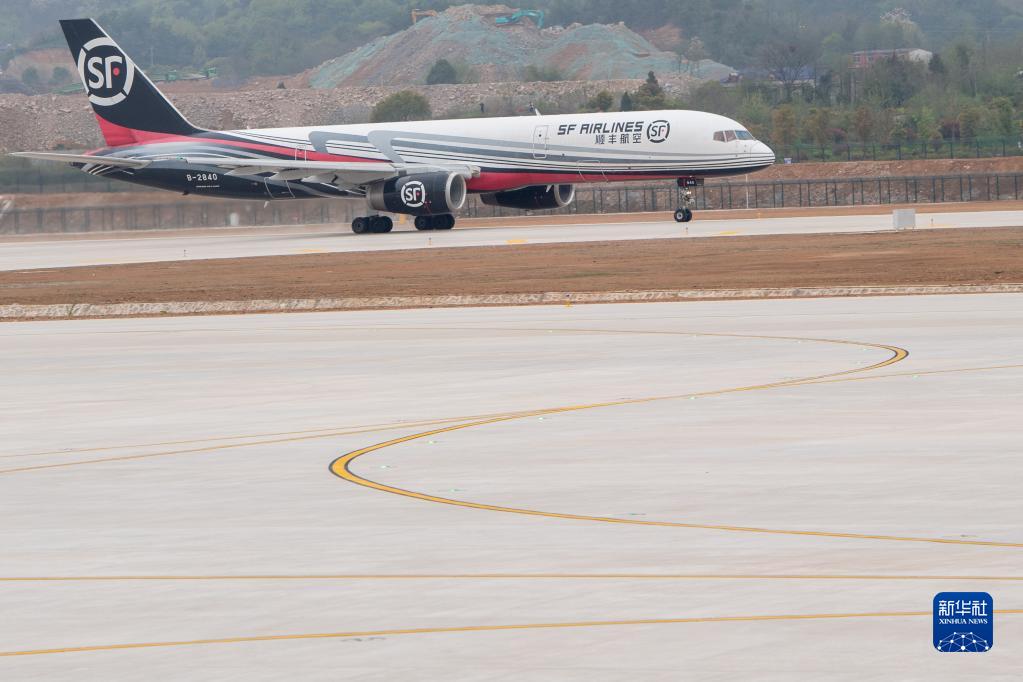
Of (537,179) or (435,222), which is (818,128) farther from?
(537,179)

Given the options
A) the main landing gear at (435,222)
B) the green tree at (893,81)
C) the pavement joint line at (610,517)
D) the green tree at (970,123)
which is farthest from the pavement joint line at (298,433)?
the green tree at (893,81)

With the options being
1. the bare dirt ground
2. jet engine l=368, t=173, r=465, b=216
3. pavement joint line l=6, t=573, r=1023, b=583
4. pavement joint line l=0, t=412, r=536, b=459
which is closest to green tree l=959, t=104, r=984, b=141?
jet engine l=368, t=173, r=465, b=216

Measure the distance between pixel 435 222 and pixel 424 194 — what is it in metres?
5.27

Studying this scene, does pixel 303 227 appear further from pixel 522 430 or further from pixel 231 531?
pixel 231 531

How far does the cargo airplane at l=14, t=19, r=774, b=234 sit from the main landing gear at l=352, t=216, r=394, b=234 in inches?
2.6

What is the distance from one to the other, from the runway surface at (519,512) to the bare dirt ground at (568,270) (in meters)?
17.0

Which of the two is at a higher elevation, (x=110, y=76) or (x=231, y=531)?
(x=110, y=76)

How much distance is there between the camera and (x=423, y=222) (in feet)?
263

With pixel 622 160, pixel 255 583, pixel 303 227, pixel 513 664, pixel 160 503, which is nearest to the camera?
pixel 513 664

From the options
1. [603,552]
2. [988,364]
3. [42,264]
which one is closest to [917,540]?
[603,552]

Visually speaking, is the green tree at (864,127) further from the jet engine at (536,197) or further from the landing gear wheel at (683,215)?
the jet engine at (536,197)

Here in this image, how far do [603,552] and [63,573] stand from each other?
3.97 m

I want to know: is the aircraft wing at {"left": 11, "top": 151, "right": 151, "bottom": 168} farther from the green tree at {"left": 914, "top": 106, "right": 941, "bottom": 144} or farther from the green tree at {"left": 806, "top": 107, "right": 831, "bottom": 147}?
the green tree at {"left": 806, "top": 107, "right": 831, "bottom": 147}

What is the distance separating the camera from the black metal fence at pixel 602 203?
9594 cm
